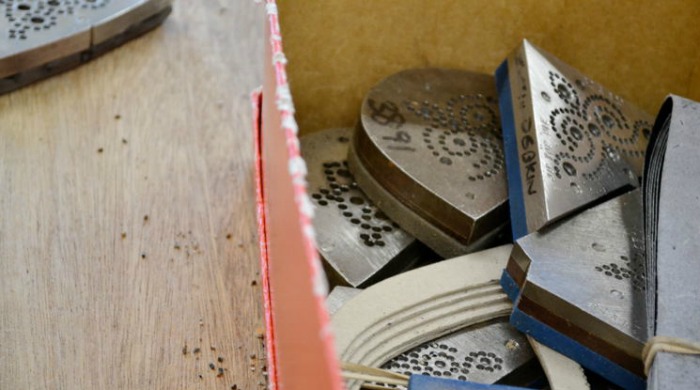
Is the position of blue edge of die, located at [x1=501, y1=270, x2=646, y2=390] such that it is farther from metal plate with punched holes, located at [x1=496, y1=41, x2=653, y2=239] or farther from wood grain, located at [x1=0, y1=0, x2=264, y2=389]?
wood grain, located at [x1=0, y1=0, x2=264, y2=389]

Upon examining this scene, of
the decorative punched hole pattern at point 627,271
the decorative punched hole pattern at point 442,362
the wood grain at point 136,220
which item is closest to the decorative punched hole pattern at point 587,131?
the decorative punched hole pattern at point 627,271

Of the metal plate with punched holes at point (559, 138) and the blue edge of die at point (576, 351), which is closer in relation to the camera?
the blue edge of die at point (576, 351)

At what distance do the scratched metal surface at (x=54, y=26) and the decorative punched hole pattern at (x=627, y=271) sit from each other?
33.9 inches

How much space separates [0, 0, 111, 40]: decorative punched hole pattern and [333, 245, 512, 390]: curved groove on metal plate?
2.34 feet

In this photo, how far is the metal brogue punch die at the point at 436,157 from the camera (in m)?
1.16

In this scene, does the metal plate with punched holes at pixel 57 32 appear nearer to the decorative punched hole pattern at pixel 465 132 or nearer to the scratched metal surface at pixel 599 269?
the decorative punched hole pattern at pixel 465 132

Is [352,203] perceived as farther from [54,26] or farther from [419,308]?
[54,26]

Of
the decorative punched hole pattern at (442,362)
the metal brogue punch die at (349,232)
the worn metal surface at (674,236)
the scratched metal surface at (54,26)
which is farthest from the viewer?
the scratched metal surface at (54,26)

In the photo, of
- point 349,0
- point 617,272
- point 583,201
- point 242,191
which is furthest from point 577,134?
point 242,191

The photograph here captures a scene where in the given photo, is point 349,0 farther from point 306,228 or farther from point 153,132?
point 306,228

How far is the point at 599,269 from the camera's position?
1042mm

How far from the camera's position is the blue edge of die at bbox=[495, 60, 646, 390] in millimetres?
988

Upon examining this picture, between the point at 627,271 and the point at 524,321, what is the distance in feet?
0.39

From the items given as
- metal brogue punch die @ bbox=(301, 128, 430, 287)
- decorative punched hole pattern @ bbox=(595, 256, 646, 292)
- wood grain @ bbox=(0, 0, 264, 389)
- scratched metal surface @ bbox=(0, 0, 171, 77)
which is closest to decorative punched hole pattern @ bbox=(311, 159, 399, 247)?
metal brogue punch die @ bbox=(301, 128, 430, 287)
